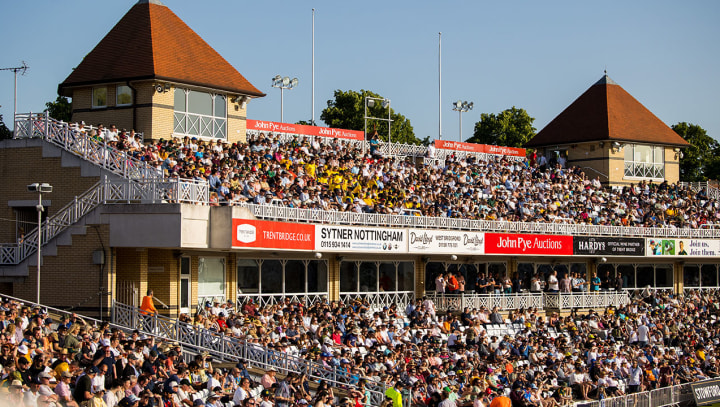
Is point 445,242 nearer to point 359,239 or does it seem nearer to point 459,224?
point 459,224

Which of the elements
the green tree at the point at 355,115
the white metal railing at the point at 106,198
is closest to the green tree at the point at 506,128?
the green tree at the point at 355,115

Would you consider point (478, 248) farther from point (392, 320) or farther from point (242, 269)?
point (242, 269)

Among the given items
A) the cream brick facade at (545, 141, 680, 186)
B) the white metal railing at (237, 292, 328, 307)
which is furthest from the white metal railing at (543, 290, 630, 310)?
the white metal railing at (237, 292, 328, 307)

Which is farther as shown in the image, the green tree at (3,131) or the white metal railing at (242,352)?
the green tree at (3,131)

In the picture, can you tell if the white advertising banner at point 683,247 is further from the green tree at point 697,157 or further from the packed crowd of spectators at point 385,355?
the green tree at point 697,157

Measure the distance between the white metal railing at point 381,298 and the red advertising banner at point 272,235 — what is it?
425 centimetres

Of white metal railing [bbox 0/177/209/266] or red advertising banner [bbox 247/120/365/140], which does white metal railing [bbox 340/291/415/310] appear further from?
white metal railing [bbox 0/177/209/266]

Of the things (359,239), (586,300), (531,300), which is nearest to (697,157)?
(586,300)

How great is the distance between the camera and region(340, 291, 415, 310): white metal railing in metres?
33.1

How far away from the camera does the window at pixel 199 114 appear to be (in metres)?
33.3

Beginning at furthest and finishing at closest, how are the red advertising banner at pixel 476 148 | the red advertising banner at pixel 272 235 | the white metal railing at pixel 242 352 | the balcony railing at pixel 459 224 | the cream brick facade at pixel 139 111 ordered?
the red advertising banner at pixel 476 148, the cream brick facade at pixel 139 111, the balcony railing at pixel 459 224, the red advertising banner at pixel 272 235, the white metal railing at pixel 242 352

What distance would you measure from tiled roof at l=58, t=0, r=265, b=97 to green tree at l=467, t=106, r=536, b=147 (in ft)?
145

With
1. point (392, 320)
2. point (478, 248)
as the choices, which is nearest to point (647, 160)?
point (478, 248)

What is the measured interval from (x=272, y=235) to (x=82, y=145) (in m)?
6.10
